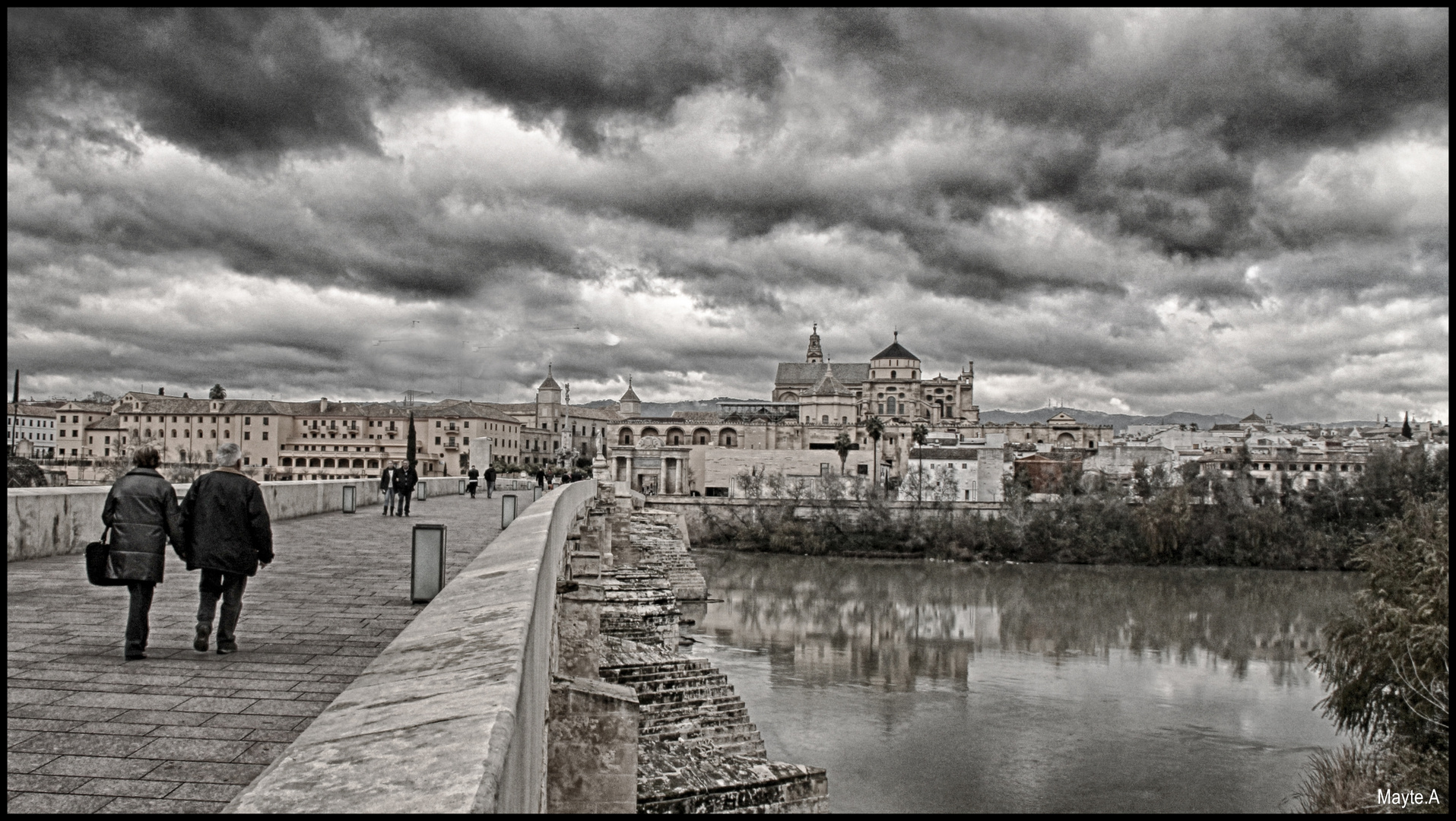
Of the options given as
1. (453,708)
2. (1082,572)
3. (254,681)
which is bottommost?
(1082,572)

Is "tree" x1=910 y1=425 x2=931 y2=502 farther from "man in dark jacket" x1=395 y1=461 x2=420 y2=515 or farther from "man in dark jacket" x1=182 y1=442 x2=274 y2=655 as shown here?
"man in dark jacket" x1=182 y1=442 x2=274 y2=655

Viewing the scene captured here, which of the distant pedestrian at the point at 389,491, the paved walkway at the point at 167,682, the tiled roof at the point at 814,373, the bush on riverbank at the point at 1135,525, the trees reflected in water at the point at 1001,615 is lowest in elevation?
the trees reflected in water at the point at 1001,615

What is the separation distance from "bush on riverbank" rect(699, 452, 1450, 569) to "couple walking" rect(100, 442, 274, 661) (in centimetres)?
6012

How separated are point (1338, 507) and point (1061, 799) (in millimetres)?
59524

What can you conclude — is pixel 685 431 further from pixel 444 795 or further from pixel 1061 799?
pixel 444 795

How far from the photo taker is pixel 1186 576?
55.2m

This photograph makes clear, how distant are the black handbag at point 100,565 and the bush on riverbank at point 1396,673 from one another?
1426 centimetres

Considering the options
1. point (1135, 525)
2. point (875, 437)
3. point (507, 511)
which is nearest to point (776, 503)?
point (875, 437)

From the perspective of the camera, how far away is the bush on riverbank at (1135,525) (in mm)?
61062

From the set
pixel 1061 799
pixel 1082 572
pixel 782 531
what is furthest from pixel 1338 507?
pixel 1061 799

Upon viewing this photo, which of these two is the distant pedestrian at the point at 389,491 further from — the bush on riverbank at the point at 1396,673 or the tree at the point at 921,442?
the tree at the point at 921,442

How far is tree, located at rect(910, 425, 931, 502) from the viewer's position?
7550cm

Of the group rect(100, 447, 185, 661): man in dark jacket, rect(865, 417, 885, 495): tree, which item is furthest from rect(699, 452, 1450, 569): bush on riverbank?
rect(100, 447, 185, 661): man in dark jacket

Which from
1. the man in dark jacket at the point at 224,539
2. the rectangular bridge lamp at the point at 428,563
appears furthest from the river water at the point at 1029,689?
the man in dark jacket at the point at 224,539
